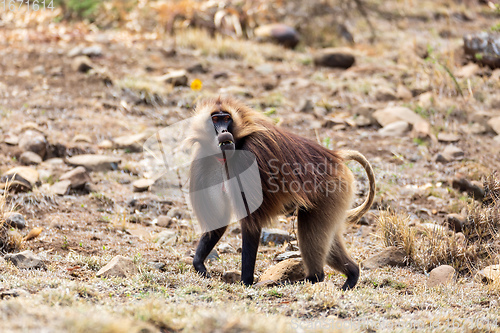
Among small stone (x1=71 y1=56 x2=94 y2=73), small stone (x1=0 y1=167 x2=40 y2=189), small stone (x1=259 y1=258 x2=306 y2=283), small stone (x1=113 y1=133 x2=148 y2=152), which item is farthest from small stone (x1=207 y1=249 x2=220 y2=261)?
small stone (x1=71 y1=56 x2=94 y2=73)

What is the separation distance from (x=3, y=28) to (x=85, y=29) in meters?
1.84

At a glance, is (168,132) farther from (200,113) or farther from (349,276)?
(349,276)

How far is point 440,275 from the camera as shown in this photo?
4711 mm

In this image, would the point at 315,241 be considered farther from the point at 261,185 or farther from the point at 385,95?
the point at 385,95

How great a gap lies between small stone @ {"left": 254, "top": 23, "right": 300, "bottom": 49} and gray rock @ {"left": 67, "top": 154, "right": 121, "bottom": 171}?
6.18 metres

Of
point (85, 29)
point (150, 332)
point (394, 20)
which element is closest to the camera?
point (150, 332)

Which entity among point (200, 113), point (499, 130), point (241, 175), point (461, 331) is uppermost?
point (200, 113)

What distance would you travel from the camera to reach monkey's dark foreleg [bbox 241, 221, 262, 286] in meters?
4.21

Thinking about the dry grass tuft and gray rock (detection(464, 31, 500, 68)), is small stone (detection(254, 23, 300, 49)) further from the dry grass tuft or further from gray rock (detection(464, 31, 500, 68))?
the dry grass tuft

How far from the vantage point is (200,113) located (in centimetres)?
436

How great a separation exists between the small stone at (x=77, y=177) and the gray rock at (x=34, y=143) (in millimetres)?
710

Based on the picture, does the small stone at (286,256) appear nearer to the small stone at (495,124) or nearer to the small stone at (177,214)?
the small stone at (177,214)

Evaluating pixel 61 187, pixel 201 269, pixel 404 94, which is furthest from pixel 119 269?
pixel 404 94

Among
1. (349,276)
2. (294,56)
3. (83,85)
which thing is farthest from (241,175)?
(294,56)
